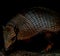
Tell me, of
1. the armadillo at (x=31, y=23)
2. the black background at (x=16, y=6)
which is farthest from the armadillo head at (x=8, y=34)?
the black background at (x=16, y=6)

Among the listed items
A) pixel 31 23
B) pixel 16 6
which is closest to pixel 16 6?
pixel 16 6

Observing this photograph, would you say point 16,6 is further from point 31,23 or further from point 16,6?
point 31,23

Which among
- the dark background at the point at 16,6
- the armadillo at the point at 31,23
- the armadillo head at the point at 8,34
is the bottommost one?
the armadillo head at the point at 8,34

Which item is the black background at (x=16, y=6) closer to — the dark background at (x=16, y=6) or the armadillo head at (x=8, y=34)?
the dark background at (x=16, y=6)

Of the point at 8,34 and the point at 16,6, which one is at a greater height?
the point at 16,6

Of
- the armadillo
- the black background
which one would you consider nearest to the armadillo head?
the armadillo

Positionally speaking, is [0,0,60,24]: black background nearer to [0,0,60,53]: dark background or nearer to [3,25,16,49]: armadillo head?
[0,0,60,53]: dark background

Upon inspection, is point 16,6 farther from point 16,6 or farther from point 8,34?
point 8,34

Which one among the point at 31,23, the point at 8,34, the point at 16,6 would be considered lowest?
the point at 8,34
